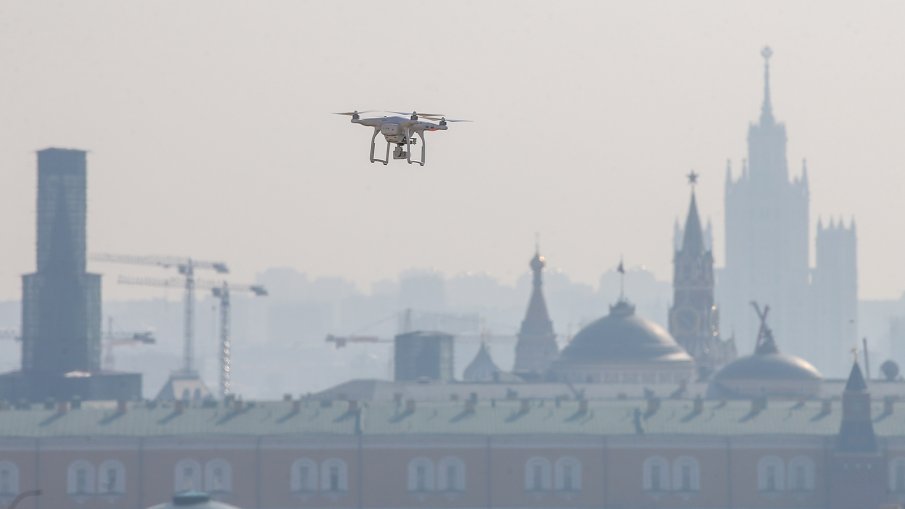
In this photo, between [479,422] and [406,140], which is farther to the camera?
[479,422]

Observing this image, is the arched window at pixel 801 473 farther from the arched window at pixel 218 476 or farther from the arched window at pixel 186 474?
the arched window at pixel 186 474

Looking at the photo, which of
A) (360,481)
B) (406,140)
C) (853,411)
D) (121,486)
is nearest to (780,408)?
(853,411)

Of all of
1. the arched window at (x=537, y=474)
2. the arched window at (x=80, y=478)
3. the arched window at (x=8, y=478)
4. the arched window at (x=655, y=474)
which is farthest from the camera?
the arched window at (x=655, y=474)

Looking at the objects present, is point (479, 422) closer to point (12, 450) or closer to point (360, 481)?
point (360, 481)

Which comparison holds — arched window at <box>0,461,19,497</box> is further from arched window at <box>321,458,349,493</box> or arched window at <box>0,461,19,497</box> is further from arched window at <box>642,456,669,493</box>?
arched window at <box>642,456,669,493</box>

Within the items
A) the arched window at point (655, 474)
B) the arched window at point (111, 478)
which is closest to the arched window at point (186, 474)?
the arched window at point (111, 478)

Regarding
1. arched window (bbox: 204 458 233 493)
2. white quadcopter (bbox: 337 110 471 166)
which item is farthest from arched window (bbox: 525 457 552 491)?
white quadcopter (bbox: 337 110 471 166)
